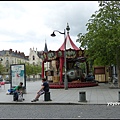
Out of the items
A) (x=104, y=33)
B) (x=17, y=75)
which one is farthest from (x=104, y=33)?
(x=17, y=75)

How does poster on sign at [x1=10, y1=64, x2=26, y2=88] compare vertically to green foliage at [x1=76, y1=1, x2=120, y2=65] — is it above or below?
below

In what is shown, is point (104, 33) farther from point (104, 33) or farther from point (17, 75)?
point (17, 75)

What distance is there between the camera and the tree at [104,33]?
23.0 metres

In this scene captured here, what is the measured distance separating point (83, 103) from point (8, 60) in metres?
101

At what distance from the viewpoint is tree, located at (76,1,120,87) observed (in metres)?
23.0

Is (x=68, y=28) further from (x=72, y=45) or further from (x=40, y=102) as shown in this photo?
(x=40, y=102)

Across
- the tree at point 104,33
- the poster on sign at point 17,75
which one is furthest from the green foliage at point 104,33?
the poster on sign at point 17,75

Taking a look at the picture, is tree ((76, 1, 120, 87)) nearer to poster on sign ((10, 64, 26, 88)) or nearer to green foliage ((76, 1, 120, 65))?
green foliage ((76, 1, 120, 65))

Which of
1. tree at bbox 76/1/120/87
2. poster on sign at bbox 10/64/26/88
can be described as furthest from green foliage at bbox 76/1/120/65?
poster on sign at bbox 10/64/26/88

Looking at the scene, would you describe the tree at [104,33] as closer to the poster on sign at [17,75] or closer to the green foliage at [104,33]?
the green foliage at [104,33]

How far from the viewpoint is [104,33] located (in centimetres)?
2348

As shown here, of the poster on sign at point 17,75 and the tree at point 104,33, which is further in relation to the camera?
the tree at point 104,33

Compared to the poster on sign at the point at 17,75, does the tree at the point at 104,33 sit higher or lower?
higher

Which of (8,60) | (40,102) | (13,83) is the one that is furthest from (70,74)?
(8,60)
